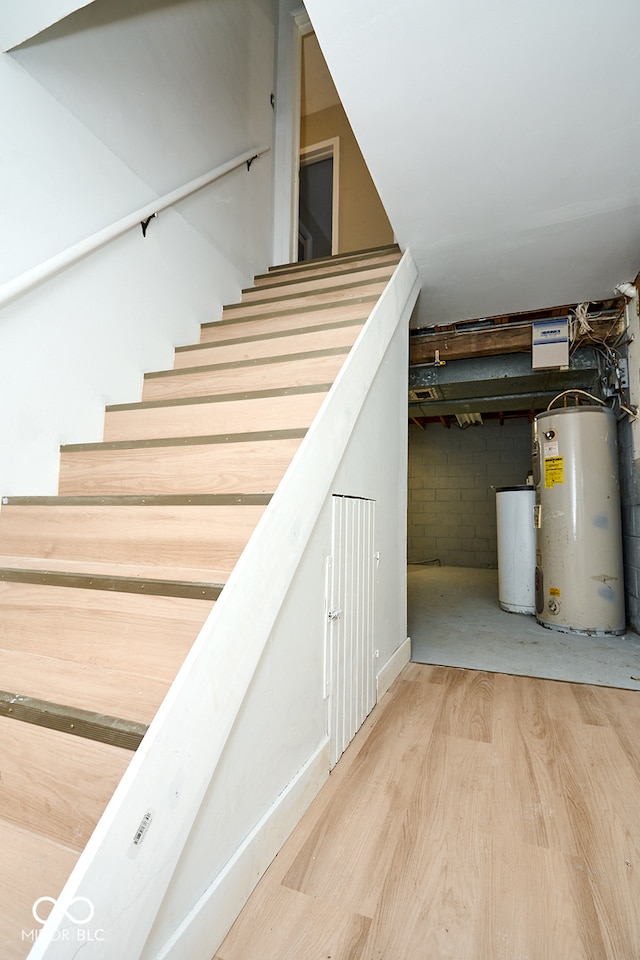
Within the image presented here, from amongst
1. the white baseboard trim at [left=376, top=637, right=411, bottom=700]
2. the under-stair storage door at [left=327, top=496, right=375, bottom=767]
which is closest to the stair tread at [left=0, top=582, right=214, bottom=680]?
the under-stair storage door at [left=327, top=496, right=375, bottom=767]

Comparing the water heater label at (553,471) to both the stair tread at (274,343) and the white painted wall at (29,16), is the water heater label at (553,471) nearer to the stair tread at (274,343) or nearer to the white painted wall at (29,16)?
the stair tread at (274,343)

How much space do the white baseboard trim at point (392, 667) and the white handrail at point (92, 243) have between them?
1887 mm

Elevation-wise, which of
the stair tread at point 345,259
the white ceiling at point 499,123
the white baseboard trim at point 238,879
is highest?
the stair tread at point 345,259

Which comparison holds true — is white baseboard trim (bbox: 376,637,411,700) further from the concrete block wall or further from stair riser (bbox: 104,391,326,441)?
the concrete block wall

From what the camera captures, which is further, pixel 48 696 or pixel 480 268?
pixel 480 268

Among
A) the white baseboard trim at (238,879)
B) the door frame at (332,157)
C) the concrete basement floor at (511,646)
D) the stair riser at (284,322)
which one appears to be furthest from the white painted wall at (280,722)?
the door frame at (332,157)

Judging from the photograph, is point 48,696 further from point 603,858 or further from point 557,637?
point 557,637

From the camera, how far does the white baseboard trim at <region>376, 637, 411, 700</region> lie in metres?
1.94

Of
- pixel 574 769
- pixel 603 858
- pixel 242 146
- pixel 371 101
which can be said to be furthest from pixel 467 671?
pixel 242 146

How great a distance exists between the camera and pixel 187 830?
2.42 feet

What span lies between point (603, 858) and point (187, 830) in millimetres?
1006

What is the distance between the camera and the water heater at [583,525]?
2.91 m

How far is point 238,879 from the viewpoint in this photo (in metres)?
0.93

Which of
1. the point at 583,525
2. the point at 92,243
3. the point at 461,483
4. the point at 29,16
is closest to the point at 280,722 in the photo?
the point at 92,243
